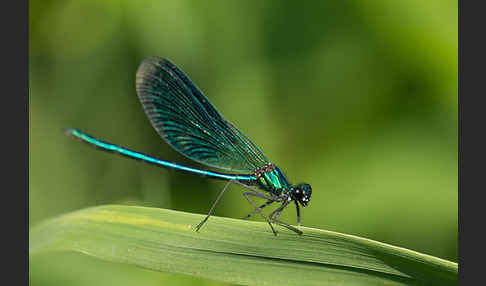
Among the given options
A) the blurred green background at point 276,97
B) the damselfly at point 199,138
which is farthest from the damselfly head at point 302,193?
Answer: the blurred green background at point 276,97

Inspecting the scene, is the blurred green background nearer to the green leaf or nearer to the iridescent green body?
the iridescent green body

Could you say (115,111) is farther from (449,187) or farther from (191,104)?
(449,187)

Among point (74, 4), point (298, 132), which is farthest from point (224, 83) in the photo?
point (74, 4)

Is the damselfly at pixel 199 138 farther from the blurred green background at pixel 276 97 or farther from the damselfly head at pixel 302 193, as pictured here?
the blurred green background at pixel 276 97

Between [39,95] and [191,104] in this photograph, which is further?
[39,95]

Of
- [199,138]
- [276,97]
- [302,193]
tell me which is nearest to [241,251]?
[302,193]
